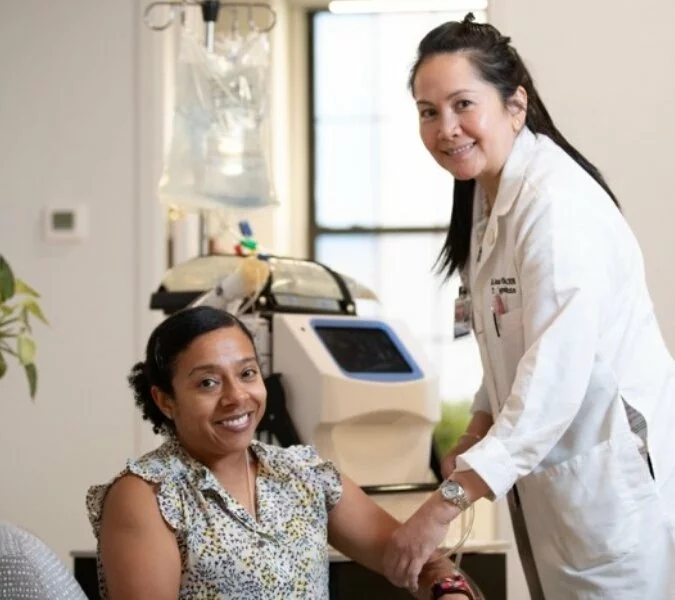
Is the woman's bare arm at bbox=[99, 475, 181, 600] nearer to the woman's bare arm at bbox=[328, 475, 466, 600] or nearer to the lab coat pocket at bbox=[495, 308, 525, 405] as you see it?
the woman's bare arm at bbox=[328, 475, 466, 600]

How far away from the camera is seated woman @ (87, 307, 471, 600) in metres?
1.74

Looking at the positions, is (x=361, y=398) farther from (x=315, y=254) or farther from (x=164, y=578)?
(x=315, y=254)

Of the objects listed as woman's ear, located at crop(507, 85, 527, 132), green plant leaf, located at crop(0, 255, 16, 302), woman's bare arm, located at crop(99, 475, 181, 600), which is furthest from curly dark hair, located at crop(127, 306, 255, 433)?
green plant leaf, located at crop(0, 255, 16, 302)

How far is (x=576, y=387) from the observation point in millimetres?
1704

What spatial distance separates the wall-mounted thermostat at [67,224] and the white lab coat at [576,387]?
2589mm

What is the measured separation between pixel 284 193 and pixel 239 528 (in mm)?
4876

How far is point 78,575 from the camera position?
2227mm

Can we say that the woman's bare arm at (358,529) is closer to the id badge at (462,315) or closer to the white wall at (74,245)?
the id badge at (462,315)

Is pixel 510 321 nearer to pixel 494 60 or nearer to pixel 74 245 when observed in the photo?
pixel 494 60

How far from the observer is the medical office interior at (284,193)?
8.93 ft

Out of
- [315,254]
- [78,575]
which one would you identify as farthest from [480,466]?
[315,254]

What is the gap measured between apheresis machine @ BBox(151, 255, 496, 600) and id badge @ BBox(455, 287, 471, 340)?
430 mm

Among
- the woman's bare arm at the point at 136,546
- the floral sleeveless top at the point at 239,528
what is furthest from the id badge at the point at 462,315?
the woman's bare arm at the point at 136,546

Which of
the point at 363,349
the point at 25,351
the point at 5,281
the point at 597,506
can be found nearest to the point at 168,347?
the point at 597,506
